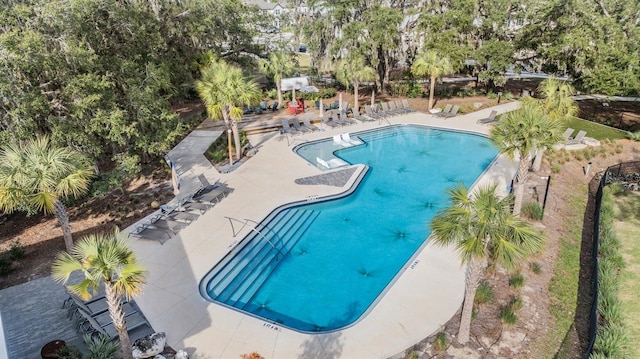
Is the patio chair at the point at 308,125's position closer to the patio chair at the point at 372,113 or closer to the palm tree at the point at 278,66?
the patio chair at the point at 372,113

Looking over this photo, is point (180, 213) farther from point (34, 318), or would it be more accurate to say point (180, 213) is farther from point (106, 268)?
point (106, 268)

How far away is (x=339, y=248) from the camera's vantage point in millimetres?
13688

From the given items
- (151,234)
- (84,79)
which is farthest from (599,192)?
(84,79)

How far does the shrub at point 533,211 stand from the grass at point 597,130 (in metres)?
11.6

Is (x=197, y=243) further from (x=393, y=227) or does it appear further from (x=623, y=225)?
(x=623, y=225)

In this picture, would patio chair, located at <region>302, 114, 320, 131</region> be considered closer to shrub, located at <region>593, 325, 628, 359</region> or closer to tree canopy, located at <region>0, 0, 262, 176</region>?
tree canopy, located at <region>0, 0, 262, 176</region>

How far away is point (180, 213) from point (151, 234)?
58.9 inches

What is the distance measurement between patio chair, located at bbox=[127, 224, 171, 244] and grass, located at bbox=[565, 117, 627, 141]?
76.1 feet

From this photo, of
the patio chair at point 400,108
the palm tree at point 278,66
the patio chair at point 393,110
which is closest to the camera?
the patio chair at point 393,110

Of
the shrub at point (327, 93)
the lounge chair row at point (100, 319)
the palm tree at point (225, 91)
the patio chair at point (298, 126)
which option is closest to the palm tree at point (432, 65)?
the shrub at point (327, 93)

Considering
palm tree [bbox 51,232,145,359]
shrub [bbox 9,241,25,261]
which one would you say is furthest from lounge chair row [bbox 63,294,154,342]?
shrub [bbox 9,241,25,261]

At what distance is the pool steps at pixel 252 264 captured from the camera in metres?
11.4

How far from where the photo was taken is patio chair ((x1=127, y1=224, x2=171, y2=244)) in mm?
13359

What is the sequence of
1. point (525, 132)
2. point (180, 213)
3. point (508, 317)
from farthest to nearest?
point (180, 213)
point (525, 132)
point (508, 317)
